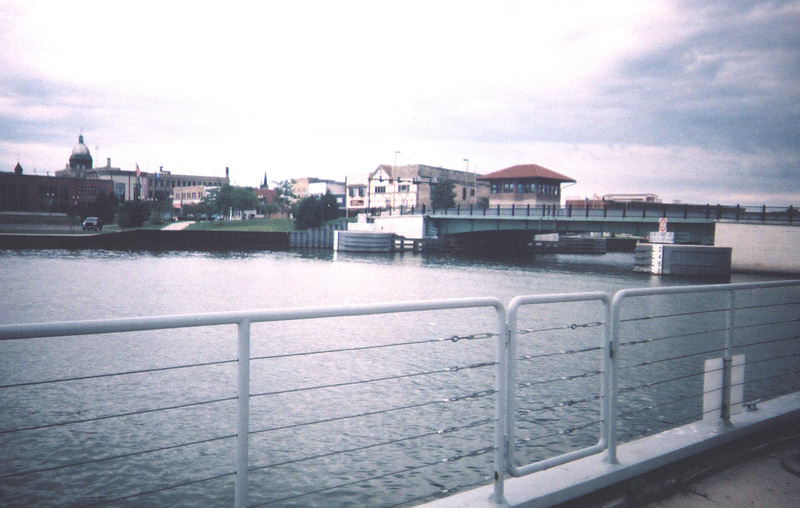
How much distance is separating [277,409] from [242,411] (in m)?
6.06

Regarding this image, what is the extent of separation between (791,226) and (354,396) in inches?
1504

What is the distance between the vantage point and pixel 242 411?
2.91 meters

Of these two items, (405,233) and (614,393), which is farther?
(405,233)

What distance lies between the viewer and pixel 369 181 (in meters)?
116

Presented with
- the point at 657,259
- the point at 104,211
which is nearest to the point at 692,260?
the point at 657,259

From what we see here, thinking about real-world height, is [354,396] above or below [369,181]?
below

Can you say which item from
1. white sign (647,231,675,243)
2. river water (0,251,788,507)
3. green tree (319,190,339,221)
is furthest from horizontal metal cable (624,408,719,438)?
green tree (319,190,339,221)

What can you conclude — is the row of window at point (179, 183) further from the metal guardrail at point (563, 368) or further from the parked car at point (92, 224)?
the metal guardrail at point (563, 368)

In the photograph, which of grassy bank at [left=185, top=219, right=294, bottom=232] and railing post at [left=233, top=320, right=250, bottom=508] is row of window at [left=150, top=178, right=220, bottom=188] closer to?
grassy bank at [left=185, top=219, right=294, bottom=232]

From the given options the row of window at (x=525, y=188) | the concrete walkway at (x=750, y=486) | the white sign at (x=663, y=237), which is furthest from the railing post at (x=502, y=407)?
the row of window at (x=525, y=188)

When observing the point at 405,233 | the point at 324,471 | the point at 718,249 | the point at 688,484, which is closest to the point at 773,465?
the point at 688,484

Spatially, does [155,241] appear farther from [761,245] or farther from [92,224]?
[761,245]

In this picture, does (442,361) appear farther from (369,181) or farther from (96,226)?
(369,181)

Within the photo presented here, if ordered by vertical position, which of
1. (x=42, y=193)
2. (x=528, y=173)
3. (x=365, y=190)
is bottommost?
(x=42, y=193)
